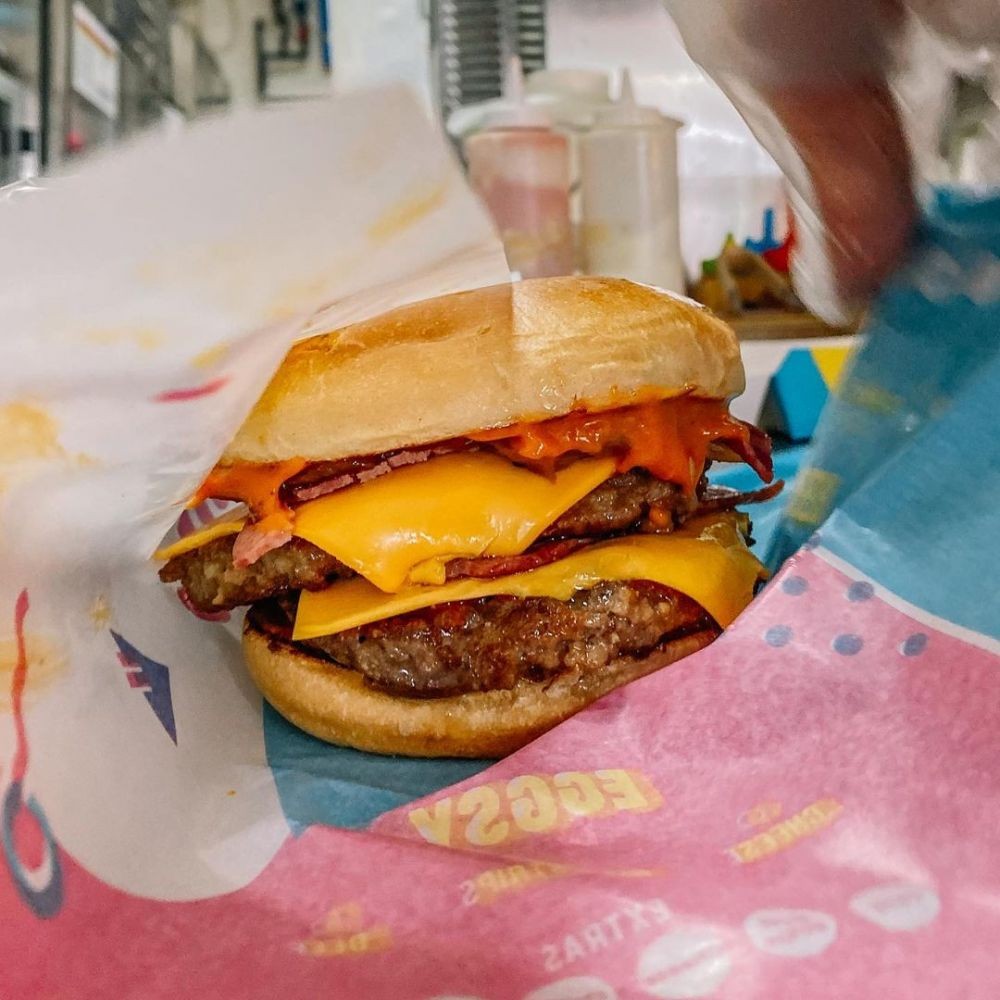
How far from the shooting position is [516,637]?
45.9 inches

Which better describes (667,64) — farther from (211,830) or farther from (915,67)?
(211,830)

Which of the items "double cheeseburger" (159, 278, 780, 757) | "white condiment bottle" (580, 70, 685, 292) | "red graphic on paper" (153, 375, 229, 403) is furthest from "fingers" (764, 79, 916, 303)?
"white condiment bottle" (580, 70, 685, 292)

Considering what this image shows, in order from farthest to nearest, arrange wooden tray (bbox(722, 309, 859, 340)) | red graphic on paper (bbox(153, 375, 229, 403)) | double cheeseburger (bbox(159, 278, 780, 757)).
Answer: wooden tray (bbox(722, 309, 859, 340))
double cheeseburger (bbox(159, 278, 780, 757))
red graphic on paper (bbox(153, 375, 229, 403))

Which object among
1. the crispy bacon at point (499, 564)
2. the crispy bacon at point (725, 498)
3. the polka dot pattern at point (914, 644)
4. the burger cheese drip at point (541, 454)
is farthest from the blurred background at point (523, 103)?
the polka dot pattern at point (914, 644)

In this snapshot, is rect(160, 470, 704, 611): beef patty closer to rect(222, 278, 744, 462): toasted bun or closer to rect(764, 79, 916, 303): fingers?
rect(222, 278, 744, 462): toasted bun

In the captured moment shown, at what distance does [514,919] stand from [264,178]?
2.04ft

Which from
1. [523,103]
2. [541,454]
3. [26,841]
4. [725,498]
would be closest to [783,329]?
[523,103]

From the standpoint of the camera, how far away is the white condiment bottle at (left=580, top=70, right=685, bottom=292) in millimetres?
3293

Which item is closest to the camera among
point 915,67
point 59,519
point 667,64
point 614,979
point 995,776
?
point 614,979

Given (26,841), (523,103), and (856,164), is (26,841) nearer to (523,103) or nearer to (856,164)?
(856,164)

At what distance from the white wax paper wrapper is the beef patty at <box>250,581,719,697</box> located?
214 millimetres

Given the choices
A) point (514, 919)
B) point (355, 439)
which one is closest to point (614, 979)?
point (514, 919)

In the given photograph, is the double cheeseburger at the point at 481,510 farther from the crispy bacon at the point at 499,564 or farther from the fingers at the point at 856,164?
the fingers at the point at 856,164

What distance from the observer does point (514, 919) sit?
28.7 inches
